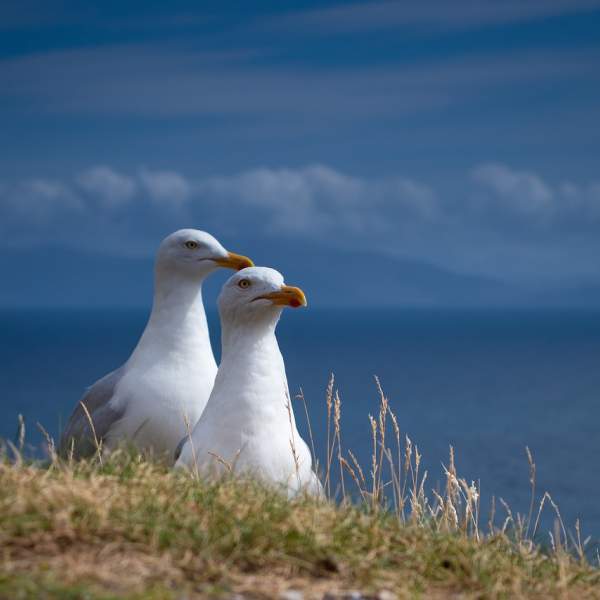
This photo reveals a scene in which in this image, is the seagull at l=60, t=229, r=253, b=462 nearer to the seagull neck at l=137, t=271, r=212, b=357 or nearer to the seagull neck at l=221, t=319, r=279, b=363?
the seagull neck at l=137, t=271, r=212, b=357

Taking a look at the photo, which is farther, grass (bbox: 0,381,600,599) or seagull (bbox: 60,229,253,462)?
seagull (bbox: 60,229,253,462)

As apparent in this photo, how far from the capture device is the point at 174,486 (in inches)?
256

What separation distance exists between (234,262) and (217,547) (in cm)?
434

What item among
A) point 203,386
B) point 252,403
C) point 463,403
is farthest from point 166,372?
point 463,403

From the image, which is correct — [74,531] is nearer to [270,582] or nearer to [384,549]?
[270,582]

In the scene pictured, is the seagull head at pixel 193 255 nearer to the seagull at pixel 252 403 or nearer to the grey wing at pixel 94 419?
the grey wing at pixel 94 419

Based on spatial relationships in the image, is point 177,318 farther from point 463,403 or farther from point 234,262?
point 463,403

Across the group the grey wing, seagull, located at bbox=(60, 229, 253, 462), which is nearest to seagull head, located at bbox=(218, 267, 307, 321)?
seagull, located at bbox=(60, 229, 253, 462)

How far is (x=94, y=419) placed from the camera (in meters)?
9.56

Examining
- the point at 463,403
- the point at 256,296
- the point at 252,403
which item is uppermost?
the point at 463,403

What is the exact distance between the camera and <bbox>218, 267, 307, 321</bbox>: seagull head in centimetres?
814

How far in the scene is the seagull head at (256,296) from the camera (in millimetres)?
8141

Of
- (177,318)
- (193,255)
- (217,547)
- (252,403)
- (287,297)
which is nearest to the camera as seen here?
(217,547)

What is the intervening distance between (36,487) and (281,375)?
2484 mm
